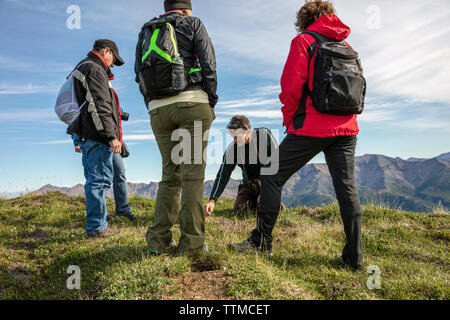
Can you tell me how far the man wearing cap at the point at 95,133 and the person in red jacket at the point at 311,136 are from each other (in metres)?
3.01

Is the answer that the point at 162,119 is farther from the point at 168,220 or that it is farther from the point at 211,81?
the point at 168,220

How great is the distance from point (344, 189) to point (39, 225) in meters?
6.46

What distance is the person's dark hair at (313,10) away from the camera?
12.8 ft

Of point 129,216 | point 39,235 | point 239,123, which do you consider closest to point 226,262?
point 239,123

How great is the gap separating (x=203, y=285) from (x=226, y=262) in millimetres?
587

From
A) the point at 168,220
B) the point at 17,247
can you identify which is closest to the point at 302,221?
the point at 168,220

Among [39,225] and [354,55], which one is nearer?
[354,55]

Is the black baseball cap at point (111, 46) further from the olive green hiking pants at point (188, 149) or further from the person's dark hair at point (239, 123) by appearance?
the olive green hiking pants at point (188, 149)

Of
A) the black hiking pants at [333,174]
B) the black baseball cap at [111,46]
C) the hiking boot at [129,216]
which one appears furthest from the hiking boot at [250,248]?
the black baseball cap at [111,46]

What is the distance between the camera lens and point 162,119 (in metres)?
3.91

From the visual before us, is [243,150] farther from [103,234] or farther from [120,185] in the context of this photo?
[103,234]
